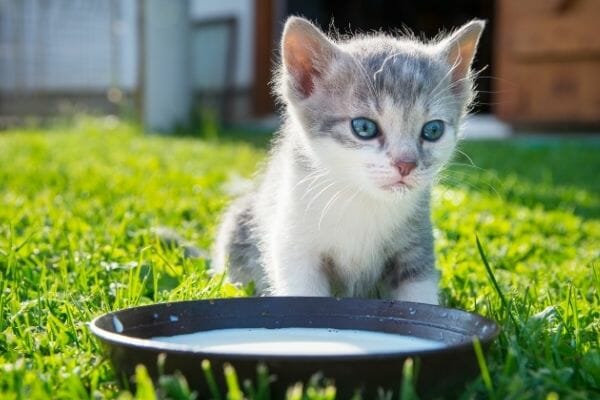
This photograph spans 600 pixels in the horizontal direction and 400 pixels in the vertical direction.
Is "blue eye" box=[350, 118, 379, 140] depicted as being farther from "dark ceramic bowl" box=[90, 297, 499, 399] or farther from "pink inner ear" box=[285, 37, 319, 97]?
"dark ceramic bowl" box=[90, 297, 499, 399]

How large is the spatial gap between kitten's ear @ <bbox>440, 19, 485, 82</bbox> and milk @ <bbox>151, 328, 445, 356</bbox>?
1120 millimetres

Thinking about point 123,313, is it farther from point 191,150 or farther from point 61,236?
point 191,150

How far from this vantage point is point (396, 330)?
2.32 meters

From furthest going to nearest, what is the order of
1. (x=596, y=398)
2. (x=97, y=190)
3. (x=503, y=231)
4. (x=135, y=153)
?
(x=135, y=153), (x=97, y=190), (x=503, y=231), (x=596, y=398)

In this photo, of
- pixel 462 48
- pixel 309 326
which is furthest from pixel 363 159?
pixel 462 48

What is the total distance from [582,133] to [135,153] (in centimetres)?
489

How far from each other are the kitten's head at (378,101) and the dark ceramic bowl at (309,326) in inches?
18.4

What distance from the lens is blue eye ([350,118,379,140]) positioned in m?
2.71

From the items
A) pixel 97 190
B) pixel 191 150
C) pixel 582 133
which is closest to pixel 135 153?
pixel 191 150

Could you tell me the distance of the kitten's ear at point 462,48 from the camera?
3.07m

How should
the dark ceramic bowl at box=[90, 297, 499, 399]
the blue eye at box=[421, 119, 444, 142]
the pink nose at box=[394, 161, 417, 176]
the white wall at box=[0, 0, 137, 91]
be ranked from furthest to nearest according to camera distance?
the white wall at box=[0, 0, 137, 91] → the blue eye at box=[421, 119, 444, 142] → the pink nose at box=[394, 161, 417, 176] → the dark ceramic bowl at box=[90, 297, 499, 399]

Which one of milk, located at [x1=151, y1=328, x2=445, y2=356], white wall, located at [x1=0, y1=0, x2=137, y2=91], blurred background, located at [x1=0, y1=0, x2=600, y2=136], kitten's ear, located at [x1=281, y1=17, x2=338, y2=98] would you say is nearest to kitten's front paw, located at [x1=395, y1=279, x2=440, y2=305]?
milk, located at [x1=151, y1=328, x2=445, y2=356]

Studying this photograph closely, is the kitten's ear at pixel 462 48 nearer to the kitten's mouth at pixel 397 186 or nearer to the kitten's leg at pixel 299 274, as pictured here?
the kitten's mouth at pixel 397 186

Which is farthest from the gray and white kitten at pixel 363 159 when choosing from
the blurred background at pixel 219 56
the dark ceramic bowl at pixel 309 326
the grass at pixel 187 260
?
the blurred background at pixel 219 56
